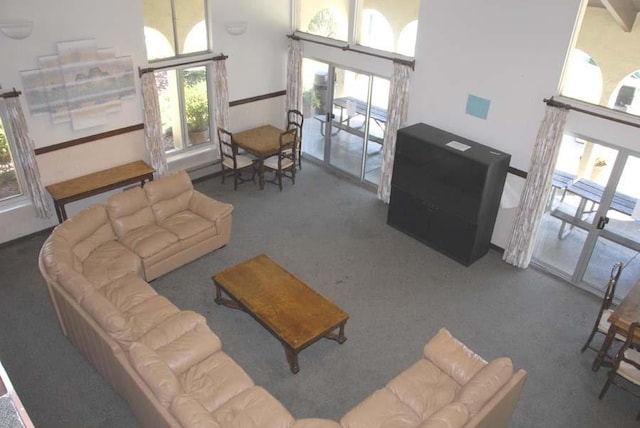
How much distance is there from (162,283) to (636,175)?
6.38m

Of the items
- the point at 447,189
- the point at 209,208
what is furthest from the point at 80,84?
the point at 447,189

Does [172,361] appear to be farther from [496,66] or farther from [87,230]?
[496,66]

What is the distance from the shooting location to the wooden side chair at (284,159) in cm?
945

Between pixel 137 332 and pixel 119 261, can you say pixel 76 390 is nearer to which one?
pixel 137 332

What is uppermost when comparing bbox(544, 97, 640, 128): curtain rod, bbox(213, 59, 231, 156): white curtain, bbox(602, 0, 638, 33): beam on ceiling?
bbox(602, 0, 638, 33): beam on ceiling

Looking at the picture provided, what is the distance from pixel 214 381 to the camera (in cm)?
496

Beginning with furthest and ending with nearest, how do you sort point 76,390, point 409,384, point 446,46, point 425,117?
point 425,117 → point 446,46 → point 76,390 → point 409,384

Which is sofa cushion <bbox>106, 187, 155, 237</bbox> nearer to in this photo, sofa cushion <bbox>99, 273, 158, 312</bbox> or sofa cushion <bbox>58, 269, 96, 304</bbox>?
sofa cushion <bbox>99, 273, 158, 312</bbox>

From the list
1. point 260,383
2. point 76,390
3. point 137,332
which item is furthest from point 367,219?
point 76,390

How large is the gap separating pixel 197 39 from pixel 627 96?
6667mm

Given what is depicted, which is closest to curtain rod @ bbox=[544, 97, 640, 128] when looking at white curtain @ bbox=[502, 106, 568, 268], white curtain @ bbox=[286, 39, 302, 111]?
white curtain @ bbox=[502, 106, 568, 268]

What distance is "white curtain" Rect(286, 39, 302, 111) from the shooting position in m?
9.80

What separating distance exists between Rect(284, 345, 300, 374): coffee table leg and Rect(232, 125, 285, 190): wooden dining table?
4.41 metres

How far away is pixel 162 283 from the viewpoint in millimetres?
7070
